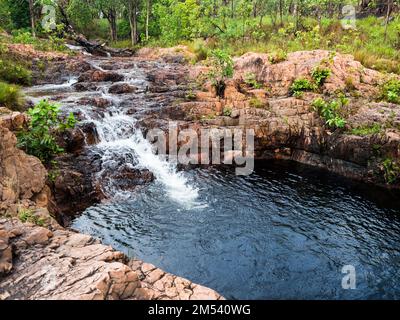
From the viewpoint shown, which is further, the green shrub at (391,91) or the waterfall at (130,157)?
the green shrub at (391,91)

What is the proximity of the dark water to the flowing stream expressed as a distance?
1.1 inches

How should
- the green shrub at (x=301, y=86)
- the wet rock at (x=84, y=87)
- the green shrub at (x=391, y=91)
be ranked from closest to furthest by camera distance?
the green shrub at (x=391, y=91)
the green shrub at (x=301, y=86)
the wet rock at (x=84, y=87)

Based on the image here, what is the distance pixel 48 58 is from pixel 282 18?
19.8 metres

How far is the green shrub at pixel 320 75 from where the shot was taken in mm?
16797

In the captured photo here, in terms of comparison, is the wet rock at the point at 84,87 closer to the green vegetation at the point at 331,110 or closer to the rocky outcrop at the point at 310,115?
the rocky outcrop at the point at 310,115

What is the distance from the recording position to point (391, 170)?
1282 centimetres

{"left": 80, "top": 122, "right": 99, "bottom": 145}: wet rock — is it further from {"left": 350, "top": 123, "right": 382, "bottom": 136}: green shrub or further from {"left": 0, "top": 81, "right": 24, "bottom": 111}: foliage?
{"left": 350, "top": 123, "right": 382, "bottom": 136}: green shrub

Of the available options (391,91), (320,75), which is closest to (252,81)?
(320,75)

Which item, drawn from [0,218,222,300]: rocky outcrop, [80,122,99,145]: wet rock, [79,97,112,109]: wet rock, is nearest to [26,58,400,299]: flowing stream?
[80,122,99,145]: wet rock

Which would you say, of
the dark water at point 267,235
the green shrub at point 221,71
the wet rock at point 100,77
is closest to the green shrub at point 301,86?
the green shrub at point 221,71

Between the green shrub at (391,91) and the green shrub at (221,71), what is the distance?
23.9 feet

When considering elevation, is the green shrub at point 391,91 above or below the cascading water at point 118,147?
above

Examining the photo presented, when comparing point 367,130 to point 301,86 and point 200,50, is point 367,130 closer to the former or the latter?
point 301,86

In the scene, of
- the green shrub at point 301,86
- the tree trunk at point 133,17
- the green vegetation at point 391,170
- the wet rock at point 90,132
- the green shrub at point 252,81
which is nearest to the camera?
the green vegetation at point 391,170
